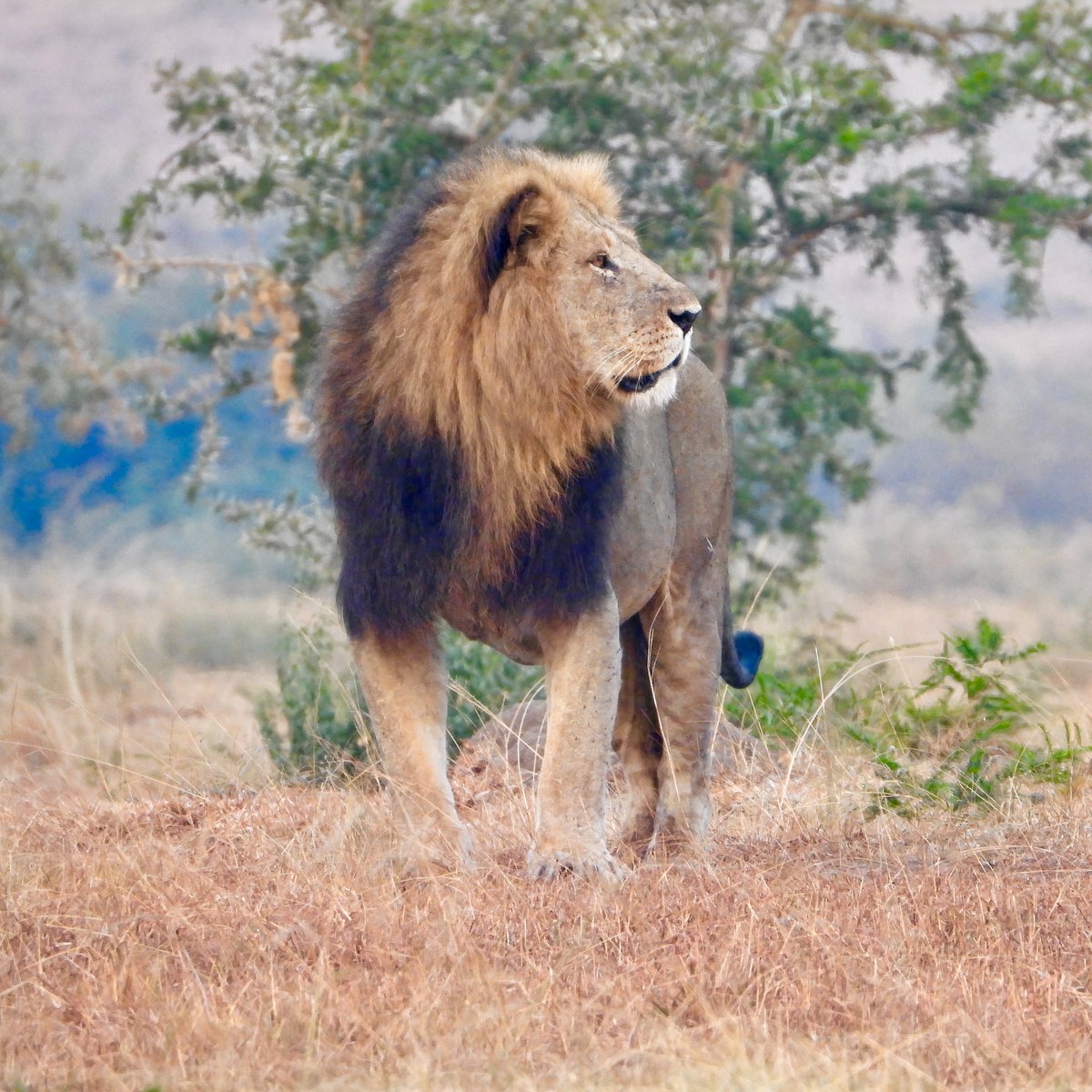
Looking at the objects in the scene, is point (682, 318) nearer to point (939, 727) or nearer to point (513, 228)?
point (513, 228)

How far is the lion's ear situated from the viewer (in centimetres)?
435

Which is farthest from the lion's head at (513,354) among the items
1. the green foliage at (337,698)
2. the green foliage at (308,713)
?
the green foliage at (337,698)

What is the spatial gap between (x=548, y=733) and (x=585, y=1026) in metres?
1.39

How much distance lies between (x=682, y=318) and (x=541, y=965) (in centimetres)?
174

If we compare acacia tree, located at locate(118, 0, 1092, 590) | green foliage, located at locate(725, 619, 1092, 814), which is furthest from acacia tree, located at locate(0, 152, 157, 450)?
green foliage, located at locate(725, 619, 1092, 814)

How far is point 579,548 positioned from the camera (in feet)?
14.6

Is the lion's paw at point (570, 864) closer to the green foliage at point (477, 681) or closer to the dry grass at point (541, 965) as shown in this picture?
the dry grass at point (541, 965)

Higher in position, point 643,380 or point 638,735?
point 643,380

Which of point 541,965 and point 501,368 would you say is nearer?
point 541,965

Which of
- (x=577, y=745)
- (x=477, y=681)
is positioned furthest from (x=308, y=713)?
(x=577, y=745)

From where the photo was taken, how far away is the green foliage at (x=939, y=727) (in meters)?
5.81

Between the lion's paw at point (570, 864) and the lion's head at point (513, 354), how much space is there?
734mm

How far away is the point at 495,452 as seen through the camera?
173 inches

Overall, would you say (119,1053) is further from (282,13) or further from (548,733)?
(282,13)
